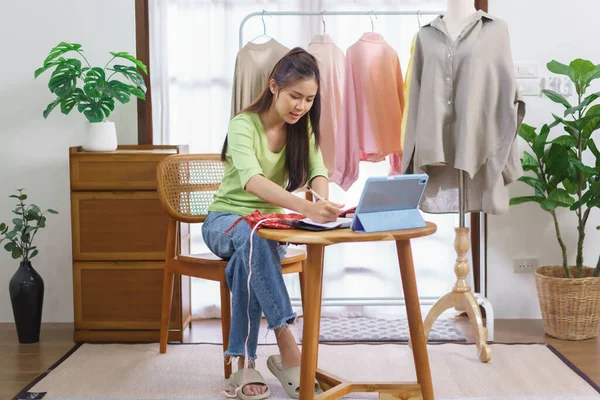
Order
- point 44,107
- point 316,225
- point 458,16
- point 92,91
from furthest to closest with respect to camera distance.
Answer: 1. point 44,107
2. point 92,91
3. point 458,16
4. point 316,225

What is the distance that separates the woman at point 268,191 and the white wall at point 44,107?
1.26 metres

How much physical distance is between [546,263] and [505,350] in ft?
2.48

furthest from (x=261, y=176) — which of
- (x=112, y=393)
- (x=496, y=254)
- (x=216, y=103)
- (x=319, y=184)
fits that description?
(x=496, y=254)

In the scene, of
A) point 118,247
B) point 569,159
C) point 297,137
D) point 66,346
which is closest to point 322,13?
point 297,137

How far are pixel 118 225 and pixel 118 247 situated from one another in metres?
0.09

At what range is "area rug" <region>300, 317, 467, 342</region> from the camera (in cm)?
329

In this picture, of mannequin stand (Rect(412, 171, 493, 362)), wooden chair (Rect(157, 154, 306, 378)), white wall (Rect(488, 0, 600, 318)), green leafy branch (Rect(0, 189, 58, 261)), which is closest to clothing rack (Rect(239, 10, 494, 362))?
mannequin stand (Rect(412, 171, 493, 362))

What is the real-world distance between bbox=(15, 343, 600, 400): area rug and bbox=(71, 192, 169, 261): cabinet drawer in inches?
15.1

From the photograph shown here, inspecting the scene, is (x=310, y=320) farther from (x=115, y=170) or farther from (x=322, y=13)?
(x=322, y=13)

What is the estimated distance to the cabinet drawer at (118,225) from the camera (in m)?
3.26

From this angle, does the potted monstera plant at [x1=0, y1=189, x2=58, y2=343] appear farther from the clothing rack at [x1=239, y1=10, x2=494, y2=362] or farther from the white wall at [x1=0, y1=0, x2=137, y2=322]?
the clothing rack at [x1=239, y1=10, x2=494, y2=362]

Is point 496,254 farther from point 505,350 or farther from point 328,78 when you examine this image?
point 328,78

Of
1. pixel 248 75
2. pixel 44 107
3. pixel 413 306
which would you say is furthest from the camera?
pixel 44 107

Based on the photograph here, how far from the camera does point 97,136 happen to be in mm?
3311
